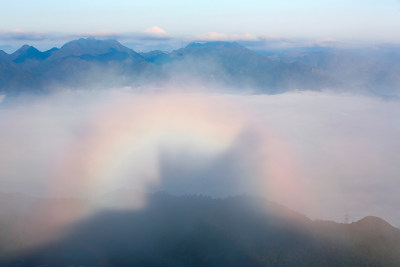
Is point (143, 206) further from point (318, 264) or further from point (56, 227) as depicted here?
point (318, 264)

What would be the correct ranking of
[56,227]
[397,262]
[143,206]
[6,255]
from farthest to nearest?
[143,206]
[56,227]
[6,255]
[397,262]

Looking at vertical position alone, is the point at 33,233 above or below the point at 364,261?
below

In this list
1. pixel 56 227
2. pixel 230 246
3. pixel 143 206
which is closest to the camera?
pixel 230 246

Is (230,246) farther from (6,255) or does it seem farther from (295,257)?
(6,255)

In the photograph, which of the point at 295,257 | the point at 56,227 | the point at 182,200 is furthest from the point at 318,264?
the point at 56,227

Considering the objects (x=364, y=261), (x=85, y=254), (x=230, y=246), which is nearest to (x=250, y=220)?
(x=230, y=246)

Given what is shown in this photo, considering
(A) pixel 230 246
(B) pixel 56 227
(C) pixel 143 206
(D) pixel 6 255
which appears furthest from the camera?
(C) pixel 143 206

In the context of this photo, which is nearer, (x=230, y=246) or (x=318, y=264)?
(x=318, y=264)
